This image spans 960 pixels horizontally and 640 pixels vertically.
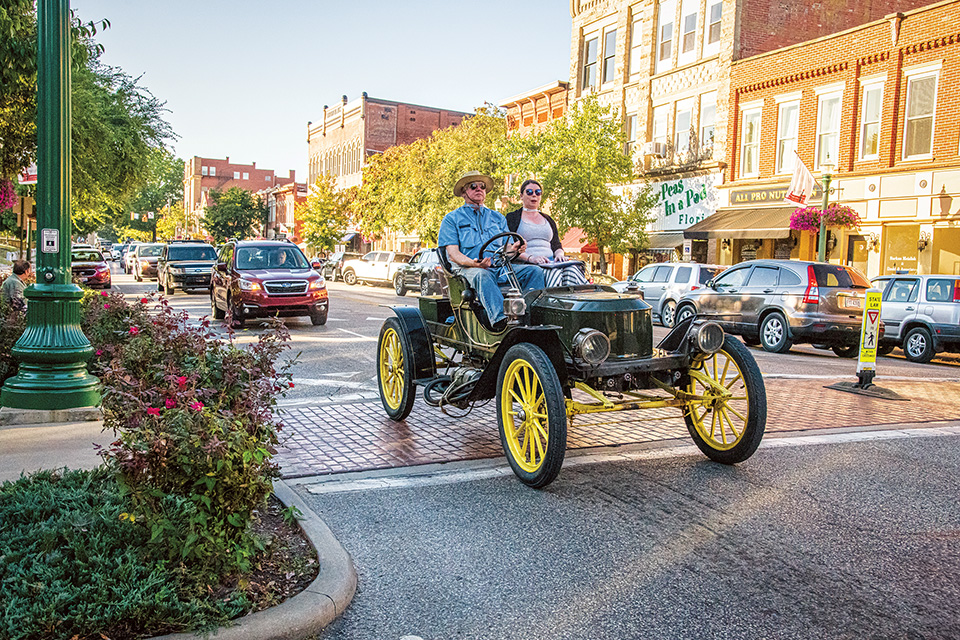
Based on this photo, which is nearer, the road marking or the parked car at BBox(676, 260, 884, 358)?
the road marking

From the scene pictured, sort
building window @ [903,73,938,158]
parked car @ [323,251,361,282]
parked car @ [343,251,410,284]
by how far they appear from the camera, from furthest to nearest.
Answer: parked car @ [323,251,361,282], parked car @ [343,251,410,284], building window @ [903,73,938,158]

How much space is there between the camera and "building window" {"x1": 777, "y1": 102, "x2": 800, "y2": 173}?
2711 cm

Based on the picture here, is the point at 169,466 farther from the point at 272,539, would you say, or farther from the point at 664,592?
the point at 664,592

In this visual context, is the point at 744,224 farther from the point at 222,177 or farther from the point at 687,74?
the point at 222,177

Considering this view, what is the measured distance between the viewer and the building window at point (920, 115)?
894 inches

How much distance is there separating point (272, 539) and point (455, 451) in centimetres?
261

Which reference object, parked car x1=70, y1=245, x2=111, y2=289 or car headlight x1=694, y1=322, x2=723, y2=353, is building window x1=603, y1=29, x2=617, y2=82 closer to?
parked car x1=70, y1=245, x2=111, y2=289

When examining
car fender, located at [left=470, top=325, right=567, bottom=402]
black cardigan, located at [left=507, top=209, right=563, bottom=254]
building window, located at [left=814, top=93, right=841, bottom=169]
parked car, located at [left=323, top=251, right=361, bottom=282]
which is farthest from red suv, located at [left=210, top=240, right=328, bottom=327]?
parked car, located at [left=323, top=251, right=361, bottom=282]

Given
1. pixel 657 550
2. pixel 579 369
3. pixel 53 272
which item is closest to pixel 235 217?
pixel 53 272

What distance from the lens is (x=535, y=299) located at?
6.16 metres

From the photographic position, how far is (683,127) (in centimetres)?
3253

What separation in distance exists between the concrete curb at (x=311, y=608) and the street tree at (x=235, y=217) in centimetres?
7919

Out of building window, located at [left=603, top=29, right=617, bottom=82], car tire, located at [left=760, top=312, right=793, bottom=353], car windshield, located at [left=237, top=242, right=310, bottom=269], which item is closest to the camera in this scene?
car tire, located at [left=760, top=312, right=793, bottom=353]

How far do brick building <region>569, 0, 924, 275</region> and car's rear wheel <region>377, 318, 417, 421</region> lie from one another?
77.8 ft
